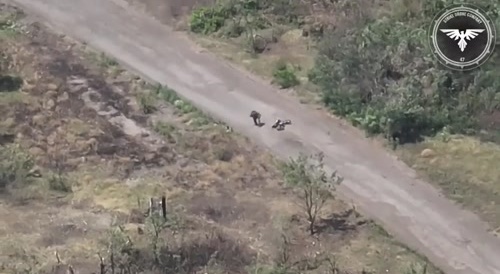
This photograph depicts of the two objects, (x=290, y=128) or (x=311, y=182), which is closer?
(x=311, y=182)

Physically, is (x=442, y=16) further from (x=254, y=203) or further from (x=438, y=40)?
(x=254, y=203)

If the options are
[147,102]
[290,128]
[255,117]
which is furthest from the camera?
[147,102]

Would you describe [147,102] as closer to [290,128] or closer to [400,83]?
[290,128]

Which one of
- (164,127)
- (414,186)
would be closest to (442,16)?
(414,186)

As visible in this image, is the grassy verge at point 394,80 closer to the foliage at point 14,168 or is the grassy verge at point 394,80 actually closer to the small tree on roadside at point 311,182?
the small tree on roadside at point 311,182

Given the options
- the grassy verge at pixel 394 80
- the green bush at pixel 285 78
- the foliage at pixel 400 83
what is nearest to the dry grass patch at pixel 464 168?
the grassy verge at pixel 394 80

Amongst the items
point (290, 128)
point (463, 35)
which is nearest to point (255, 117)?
point (290, 128)

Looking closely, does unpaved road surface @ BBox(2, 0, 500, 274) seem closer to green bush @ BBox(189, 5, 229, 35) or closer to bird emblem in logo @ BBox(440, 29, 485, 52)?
green bush @ BBox(189, 5, 229, 35)
